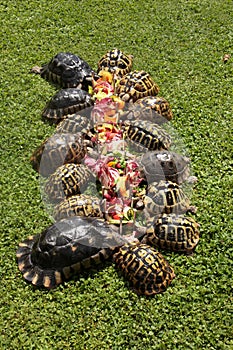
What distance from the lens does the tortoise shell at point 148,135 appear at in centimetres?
810

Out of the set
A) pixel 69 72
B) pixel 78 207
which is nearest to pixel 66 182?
pixel 78 207

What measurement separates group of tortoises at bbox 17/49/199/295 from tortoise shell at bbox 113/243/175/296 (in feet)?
0.04

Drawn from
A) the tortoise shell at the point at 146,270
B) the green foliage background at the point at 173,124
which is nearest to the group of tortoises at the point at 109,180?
the tortoise shell at the point at 146,270

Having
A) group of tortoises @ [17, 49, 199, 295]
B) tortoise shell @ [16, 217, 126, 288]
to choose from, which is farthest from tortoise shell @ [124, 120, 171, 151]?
tortoise shell @ [16, 217, 126, 288]

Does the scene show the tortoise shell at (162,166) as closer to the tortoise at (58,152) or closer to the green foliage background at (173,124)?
the green foliage background at (173,124)

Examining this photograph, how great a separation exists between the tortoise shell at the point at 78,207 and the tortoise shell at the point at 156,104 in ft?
7.37

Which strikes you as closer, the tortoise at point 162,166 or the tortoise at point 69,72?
the tortoise at point 162,166

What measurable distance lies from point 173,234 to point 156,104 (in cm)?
273

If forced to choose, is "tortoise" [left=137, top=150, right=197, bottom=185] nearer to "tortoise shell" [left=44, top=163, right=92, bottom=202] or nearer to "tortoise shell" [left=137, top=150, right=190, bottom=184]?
"tortoise shell" [left=137, top=150, right=190, bottom=184]

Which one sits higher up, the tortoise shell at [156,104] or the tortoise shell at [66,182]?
the tortoise shell at [156,104]

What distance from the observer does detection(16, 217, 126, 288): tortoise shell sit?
6551mm

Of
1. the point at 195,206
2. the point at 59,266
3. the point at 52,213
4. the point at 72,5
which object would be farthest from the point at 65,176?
the point at 72,5

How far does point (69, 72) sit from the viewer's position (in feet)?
30.9

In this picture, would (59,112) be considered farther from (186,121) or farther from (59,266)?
(59,266)
